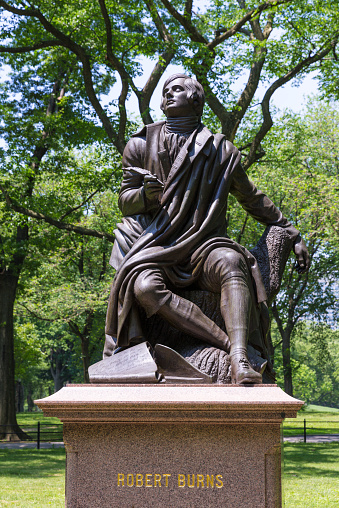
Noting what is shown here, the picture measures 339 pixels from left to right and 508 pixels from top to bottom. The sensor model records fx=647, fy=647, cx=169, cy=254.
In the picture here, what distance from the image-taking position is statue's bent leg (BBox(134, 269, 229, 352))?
4441 mm

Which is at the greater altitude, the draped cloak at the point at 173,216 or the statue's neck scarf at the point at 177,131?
the statue's neck scarf at the point at 177,131

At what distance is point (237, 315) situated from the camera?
436 cm

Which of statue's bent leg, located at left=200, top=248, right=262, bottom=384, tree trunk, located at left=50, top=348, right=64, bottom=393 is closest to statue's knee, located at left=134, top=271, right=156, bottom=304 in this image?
statue's bent leg, located at left=200, top=248, right=262, bottom=384

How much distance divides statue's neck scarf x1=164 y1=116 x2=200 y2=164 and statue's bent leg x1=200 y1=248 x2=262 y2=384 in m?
0.95

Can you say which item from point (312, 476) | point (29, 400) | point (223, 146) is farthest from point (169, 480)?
point (29, 400)

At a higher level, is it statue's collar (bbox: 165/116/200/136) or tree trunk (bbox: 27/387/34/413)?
statue's collar (bbox: 165/116/200/136)

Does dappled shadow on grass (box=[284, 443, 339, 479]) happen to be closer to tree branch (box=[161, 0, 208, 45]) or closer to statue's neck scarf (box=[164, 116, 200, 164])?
statue's neck scarf (box=[164, 116, 200, 164])

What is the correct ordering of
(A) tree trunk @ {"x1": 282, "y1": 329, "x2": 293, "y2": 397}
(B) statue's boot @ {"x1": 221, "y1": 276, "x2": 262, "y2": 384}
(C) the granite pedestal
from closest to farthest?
1. (C) the granite pedestal
2. (B) statue's boot @ {"x1": 221, "y1": 276, "x2": 262, "y2": 384}
3. (A) tree trunk @ {"x1": 282, "y1": 329, "x2": 293, "y2": 397}

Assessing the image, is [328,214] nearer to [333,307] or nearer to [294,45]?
[333,307]

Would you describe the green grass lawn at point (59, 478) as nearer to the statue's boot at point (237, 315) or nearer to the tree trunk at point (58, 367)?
the statue's boot at point (237, 315)

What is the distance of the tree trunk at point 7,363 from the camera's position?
1866 cm

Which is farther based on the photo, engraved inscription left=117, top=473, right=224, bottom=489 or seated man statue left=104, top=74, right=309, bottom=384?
seated man statue left=104, top=74, right=309, bottom=384

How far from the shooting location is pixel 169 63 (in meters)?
14.7

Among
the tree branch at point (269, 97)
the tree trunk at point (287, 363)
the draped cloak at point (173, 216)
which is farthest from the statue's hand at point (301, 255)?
the tree trunk at point (287, 363)
